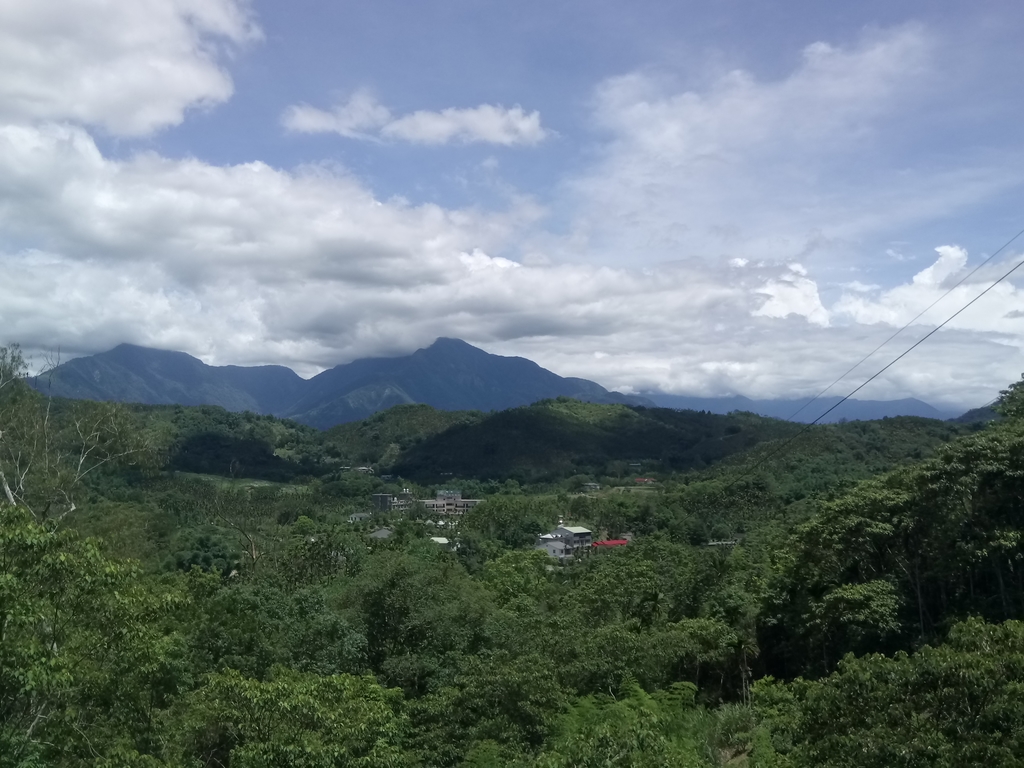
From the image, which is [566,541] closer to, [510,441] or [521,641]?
[521,641]

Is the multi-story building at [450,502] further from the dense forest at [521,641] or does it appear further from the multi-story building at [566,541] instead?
the dense forest at [521,641]

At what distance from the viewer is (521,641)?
21.7 meters

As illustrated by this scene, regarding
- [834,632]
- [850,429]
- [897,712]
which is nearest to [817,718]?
[897,712]

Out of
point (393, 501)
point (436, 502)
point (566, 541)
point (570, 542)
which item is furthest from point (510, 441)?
point (566, 541)

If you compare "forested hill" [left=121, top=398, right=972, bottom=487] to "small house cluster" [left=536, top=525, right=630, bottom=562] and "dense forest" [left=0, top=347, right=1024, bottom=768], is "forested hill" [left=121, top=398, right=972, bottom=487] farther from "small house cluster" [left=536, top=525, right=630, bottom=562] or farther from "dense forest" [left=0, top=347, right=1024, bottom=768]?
"dense forest" [left=0, top=347, right=1024, bottom=768]

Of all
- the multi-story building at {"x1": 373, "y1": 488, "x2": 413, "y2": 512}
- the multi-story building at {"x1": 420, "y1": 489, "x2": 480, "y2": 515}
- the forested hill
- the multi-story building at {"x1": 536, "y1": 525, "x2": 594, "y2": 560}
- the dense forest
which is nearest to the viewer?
the dense forest

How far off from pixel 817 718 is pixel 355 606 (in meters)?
16.1

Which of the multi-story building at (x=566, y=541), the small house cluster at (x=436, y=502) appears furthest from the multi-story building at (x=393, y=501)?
the multi-story building at (x=566, y=541)

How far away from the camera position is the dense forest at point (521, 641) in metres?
9.73

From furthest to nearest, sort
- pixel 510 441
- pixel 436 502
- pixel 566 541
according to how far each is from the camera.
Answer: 1. pixel 510 441
2. pixel 436 502
3. pixel 566 541

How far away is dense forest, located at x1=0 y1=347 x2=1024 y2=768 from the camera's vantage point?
31.9 feet

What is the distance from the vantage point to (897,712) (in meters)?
9.41

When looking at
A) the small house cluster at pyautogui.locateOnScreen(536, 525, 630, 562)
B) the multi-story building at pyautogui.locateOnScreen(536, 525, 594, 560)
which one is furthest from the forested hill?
the small house cluster at pyautogui.locateOnScreen(536, 525, 630, 562)

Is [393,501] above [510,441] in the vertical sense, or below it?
below
